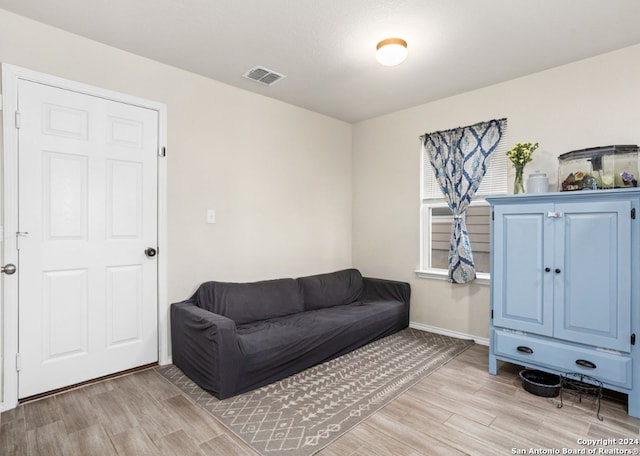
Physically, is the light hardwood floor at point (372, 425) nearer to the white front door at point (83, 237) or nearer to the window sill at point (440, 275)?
the white front door at point (83, 237)

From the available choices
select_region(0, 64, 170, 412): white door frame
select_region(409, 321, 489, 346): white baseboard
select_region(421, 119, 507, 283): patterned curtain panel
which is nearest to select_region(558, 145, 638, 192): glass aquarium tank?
select_region(421, 119, 507, 283): patterned curtain panel

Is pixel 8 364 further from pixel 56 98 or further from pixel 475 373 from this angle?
pixel 475 373

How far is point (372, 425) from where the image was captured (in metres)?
2.04

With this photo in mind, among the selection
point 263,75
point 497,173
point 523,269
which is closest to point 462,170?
point 497,173

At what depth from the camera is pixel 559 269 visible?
7.97 ft

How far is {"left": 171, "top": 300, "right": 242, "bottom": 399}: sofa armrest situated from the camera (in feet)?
7.54

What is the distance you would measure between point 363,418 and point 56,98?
295cm

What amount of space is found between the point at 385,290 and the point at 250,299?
1.64 meters

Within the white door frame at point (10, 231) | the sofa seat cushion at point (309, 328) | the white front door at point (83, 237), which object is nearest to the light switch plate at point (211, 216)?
the white front door at point (83, 237)

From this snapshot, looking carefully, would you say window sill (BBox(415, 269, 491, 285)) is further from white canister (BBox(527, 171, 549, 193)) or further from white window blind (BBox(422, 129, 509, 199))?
white canister (BBox(527, 171, 549, 193))

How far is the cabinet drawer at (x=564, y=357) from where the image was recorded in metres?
2.19

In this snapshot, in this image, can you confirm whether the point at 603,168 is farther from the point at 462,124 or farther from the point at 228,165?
the point at 228,165

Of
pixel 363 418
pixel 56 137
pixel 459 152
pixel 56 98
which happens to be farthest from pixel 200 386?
pixel 459 152

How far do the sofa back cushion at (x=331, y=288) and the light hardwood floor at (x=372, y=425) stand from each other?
1.41 m
